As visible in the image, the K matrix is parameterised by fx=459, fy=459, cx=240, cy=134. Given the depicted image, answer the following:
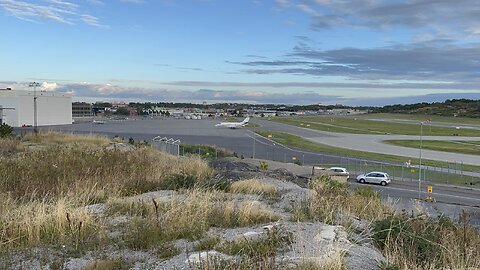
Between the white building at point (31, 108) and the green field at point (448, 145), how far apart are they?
63.1 m

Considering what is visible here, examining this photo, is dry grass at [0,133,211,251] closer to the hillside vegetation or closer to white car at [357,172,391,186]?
the hillside vegetation

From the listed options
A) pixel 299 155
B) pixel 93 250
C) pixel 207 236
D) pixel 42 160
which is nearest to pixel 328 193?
pixel 207 236

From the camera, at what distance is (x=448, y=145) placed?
8281 cm

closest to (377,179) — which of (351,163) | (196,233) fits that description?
(351,163)

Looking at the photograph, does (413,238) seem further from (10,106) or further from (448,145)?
(448,145)

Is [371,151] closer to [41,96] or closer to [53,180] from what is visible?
[41,96]

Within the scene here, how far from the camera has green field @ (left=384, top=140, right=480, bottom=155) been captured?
2980 inches

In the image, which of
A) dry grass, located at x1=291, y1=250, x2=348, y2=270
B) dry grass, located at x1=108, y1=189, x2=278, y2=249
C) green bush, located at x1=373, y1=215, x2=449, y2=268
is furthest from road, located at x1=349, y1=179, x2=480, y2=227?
dry grass, located at x1=291, y1=250, x2=348, y2=270

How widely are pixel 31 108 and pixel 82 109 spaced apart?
86.4 metres

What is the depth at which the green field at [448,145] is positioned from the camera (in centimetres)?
7569

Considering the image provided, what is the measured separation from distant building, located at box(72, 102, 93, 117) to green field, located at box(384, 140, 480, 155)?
109644mm

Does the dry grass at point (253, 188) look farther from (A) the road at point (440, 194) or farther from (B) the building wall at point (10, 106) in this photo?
(B) the building wall at point (10, 106)

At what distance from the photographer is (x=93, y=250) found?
6.19 metres

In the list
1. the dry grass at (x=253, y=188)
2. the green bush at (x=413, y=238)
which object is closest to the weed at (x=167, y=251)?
the green bush at (x=413, y=238)
